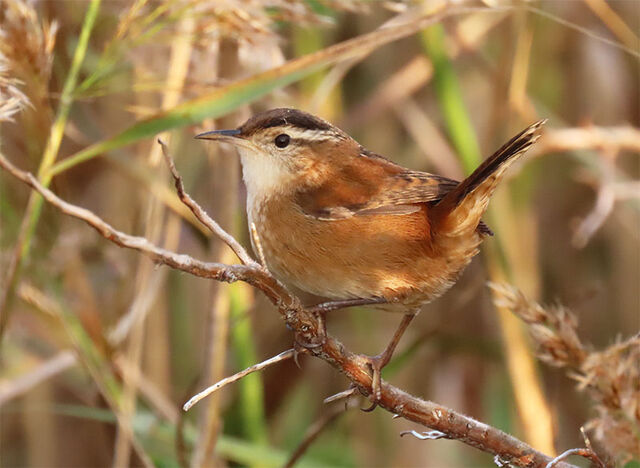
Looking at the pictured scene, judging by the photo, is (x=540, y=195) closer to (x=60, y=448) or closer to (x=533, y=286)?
(x=533, y=286)

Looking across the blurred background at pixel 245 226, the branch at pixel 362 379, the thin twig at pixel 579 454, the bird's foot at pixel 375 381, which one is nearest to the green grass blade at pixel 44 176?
the blurred background at pixel 245 226

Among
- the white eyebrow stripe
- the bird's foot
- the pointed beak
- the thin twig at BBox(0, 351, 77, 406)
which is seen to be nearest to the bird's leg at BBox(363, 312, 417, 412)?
the bird's foot

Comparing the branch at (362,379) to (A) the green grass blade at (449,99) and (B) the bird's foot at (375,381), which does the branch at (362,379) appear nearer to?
(B) the bird's foot at (375,381)

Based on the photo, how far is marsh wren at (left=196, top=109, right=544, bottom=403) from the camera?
172cm

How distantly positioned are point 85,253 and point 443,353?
148cm

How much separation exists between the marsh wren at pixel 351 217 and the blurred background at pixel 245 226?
212 mm

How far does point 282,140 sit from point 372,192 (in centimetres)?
26

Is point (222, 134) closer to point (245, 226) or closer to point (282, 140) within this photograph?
point (282, 140)

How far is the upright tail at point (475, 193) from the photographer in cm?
147

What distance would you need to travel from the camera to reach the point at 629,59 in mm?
3600

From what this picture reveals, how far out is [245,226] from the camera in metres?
3.23

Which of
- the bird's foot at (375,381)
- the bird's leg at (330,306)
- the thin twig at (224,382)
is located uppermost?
the bird's leg at (330,306)

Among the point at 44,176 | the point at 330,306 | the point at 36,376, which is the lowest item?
the point at 36,376

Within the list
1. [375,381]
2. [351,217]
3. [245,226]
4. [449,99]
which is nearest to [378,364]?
[375,381]
